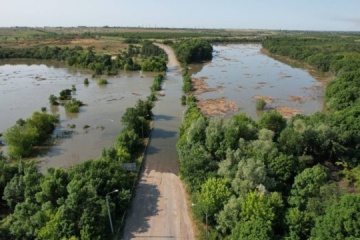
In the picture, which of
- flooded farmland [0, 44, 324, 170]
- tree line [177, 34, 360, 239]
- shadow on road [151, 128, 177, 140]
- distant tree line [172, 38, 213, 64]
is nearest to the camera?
tree line [177, 34, 360, 239]

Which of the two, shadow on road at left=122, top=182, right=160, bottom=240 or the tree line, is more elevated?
the tree line

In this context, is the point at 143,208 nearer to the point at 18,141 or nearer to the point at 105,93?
the point at 18,141

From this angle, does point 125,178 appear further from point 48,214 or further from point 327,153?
point 327,153

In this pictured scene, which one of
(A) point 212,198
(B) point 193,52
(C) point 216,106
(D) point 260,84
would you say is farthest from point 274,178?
(B) point 193,52

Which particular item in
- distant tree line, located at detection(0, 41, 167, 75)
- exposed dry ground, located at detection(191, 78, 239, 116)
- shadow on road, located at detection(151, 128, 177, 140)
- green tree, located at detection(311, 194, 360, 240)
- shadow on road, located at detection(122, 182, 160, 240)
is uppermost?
distant tree line, located at detection(0, 41, 167, 75)

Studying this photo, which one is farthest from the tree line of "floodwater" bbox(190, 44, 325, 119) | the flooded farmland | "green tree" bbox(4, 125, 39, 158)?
"floodwater" bbox(190, 44, 325, 119)

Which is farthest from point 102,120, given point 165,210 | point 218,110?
point 165,210

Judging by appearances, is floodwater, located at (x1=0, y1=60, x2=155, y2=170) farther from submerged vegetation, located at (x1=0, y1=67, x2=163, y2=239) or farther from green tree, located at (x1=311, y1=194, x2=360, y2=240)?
green tree, located at (x1=311, y1=194, x2=360, y2=240)
